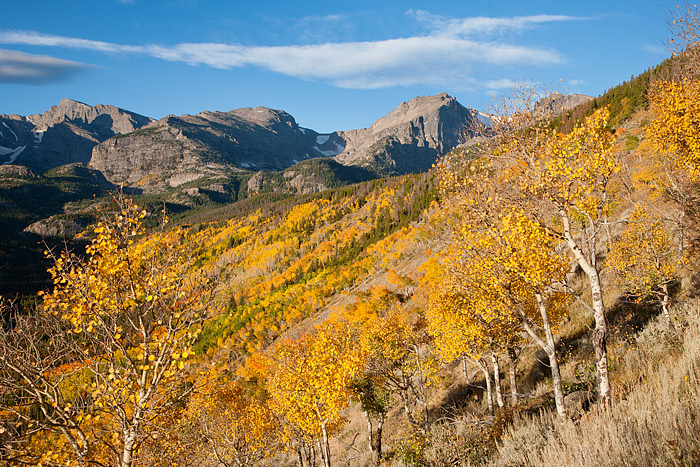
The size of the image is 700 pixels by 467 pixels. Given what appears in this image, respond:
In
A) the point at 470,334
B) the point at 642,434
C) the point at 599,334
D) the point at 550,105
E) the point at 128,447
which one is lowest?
the point at 470,334

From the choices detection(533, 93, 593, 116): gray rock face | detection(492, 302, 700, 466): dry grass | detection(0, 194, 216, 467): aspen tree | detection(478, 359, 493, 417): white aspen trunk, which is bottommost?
detection(478, 359, 493, 417): white aspen trunk

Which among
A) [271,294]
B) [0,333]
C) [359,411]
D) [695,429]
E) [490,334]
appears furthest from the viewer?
[271,294]

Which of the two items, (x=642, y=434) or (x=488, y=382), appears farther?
(x=488, y=382)

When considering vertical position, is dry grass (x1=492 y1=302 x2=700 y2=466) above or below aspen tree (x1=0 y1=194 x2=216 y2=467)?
below

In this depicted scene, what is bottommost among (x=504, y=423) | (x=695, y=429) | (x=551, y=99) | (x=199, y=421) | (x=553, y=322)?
(x=199, y=421)

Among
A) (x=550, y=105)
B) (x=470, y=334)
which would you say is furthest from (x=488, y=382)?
(x=550, y=105)

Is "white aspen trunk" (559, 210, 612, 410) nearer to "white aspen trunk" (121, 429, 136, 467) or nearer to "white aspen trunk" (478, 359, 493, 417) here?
"white aspen trunk" (478, 359, 493, 417)

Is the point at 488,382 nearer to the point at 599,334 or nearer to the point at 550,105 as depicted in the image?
the point at 599,334

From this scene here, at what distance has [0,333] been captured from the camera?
7055mm

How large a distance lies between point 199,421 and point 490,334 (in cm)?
2260

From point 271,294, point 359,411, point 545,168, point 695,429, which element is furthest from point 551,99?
point 271,294

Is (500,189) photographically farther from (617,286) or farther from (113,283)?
(617,286)

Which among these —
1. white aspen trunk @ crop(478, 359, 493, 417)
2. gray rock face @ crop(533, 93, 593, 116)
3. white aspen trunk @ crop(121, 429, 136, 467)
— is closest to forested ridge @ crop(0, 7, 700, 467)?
A: white aspen trunk @ crop(121, 429, 136, 467)

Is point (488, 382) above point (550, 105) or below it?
below
